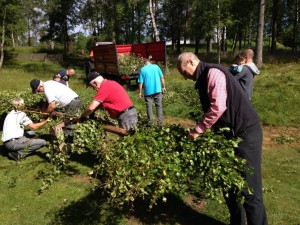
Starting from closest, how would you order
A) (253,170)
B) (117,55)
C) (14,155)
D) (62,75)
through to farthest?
(253,170) → (14,155) → (62,75) → (117,55)

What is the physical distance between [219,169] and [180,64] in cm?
122

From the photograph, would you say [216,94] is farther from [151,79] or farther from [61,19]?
[61,19]

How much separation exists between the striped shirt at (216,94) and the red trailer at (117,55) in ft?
37.0

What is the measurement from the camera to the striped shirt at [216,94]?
2961mm

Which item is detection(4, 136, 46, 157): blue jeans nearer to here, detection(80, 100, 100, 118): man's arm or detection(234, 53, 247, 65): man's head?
detection(80, 100, 100, 118): man's arm

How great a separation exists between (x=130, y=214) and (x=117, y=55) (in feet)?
35.9

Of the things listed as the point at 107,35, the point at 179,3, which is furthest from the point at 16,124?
the point at 179,3

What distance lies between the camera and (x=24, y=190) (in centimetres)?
518

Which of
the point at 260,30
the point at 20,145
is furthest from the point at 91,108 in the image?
the point at 260,30

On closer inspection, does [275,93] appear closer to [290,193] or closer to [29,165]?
[290,193]

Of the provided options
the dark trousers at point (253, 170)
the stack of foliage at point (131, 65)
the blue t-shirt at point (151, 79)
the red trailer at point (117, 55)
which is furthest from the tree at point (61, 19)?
the dark trousers at point (253, 170)

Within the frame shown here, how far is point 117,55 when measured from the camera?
1421 centimetres

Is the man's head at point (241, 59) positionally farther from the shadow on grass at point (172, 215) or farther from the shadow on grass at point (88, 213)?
the shadow on grass at point (88, 213)

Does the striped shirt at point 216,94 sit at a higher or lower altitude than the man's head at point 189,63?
lower
